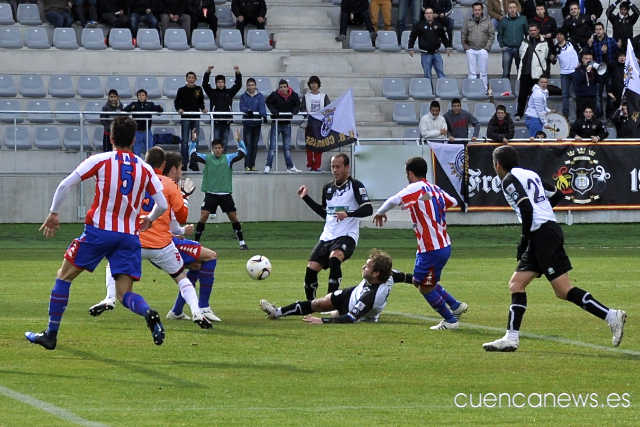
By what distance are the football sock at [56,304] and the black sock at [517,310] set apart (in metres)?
3.79

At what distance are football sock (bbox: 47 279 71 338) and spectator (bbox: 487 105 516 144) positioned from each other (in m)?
17.4

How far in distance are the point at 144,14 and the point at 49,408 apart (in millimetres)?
23883

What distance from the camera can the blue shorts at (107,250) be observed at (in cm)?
909

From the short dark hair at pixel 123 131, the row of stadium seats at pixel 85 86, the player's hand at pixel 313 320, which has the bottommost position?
the player's hand at pixel 313 320

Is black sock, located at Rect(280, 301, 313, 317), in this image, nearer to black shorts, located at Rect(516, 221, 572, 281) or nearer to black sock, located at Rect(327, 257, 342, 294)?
black sock, located at Rect(327, 257, 342, 294)

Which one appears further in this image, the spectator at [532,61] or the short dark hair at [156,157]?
the spectator at [532,61]

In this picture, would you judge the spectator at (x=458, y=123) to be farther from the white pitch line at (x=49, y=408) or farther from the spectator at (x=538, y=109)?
the white pitch line at (x=49, y=408)

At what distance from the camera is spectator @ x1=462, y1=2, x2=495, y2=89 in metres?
29.2

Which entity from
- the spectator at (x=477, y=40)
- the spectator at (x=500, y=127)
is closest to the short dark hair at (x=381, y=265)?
the spectator at (x=500, y=127)

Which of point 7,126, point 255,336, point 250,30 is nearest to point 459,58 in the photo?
point 250,30

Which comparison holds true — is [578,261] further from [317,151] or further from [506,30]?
[506,30]

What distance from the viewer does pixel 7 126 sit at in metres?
25.7

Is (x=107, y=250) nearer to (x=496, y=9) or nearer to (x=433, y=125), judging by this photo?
(x=433, y=125)

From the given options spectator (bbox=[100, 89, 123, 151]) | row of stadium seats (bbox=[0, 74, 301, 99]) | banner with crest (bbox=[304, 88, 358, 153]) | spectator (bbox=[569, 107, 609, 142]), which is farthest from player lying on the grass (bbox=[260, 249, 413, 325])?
row of stadium seats (bbox=[0, 74, 301, 99])
